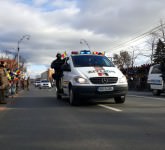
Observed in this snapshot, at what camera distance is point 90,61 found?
43.1 feet

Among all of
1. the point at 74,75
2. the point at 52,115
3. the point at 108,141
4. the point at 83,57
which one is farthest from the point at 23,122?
the point at 83,57

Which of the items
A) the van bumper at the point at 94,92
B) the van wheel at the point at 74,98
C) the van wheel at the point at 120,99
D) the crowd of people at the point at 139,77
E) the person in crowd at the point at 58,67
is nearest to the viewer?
the van bumper at the point at 94,92

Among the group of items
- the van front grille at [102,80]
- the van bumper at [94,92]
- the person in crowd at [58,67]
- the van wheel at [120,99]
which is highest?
the person in crowd at [58,67]

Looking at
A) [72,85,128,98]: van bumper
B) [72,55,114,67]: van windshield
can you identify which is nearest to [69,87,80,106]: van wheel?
[72,85,128,98]: van bumper

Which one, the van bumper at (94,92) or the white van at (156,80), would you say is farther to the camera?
the white van at (156,80)

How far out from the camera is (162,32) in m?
53.2

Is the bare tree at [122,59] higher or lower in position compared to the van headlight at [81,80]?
higher

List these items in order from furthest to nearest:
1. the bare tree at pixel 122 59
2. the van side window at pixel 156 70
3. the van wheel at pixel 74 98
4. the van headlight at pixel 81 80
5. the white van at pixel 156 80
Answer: the bare tree at pixel 122 59
the van side window at pixel 156 70
the white van at pixel 156 80
the van wheel at pixel 74 98
the van headlight at pixel 81 80

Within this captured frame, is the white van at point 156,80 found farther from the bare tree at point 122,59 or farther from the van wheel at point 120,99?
the bare tree at point 122,59

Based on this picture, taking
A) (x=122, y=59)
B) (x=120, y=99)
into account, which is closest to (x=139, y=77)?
(x=120, y=99)

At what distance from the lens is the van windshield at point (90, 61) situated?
12.9m

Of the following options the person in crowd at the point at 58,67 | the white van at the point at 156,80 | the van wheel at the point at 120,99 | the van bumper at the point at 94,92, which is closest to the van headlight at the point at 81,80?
the van bumper at the point at 94,92

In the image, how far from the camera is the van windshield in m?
12.9

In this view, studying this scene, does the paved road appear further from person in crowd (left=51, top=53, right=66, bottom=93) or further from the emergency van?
person in crowd (left=51, top=53, right=66, bottom=93)
